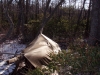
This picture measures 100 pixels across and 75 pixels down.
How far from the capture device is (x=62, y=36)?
467 inches

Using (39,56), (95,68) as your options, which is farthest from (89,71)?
(39,56)

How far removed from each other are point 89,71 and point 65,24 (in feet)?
31.4

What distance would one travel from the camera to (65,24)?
12.0 m

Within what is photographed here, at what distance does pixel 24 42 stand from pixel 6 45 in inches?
47.9

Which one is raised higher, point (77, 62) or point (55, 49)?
point (77, 62)

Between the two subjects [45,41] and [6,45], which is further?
[6,45]

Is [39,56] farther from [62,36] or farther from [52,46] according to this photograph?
[62,36]

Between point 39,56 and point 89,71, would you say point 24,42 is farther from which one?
point 89,71

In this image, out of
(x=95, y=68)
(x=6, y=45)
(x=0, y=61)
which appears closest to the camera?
(x=95, y=68)

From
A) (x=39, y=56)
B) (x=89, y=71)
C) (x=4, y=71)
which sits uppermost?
(x=89, y=71)

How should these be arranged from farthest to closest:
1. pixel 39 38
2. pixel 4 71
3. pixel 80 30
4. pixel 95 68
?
pixel 80 30, pixel 39 38, pixel 4 71, pixel 95 68

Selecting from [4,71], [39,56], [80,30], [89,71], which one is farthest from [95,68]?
[80,30]

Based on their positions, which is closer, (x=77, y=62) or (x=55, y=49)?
(x=77, y=62)

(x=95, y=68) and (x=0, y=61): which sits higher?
(x=95, y=68)
